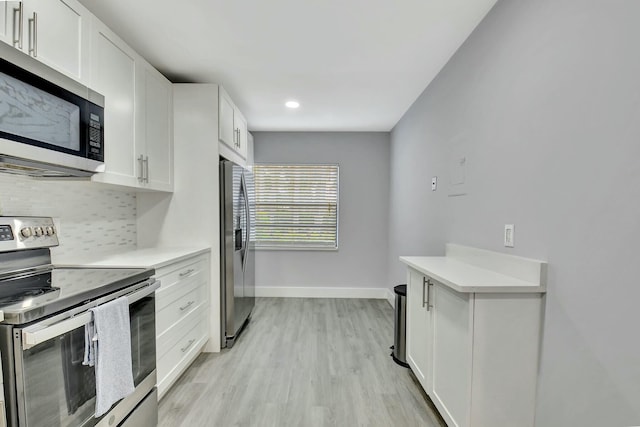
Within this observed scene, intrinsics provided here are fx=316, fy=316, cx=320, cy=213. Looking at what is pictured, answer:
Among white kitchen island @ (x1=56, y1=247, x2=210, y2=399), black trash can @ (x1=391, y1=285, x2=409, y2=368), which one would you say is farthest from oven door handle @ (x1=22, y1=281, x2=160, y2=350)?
black trash can @ (x1=391, y1=285, x2=409, y2=368)

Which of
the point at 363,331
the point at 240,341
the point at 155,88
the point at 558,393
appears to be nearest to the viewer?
the point at 558,393

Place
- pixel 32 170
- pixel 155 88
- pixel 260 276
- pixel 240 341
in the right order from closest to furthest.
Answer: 1. pixel 32 170
2. pixel 155 88
3. pixel 240 341
4. pixel 260 276

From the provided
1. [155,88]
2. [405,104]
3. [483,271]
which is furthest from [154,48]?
[483,271]

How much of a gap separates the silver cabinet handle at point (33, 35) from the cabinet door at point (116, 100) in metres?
0.37

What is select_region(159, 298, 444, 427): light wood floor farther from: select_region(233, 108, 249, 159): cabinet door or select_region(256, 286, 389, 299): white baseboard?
select_region(233, 108, 249, 159): cabinet door

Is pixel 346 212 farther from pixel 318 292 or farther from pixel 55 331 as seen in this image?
pixel 55 331

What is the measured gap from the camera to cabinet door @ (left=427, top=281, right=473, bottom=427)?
4.76ft

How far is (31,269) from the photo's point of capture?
1.61 meters

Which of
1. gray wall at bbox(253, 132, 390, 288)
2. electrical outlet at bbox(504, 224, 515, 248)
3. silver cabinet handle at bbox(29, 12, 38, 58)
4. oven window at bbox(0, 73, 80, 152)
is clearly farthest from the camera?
gray wall at bbox(253, 132, 390, 288)

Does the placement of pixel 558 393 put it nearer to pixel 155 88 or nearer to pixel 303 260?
pixel 155 88

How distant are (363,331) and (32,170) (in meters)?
2.96

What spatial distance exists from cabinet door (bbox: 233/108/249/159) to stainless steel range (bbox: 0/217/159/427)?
1.94m

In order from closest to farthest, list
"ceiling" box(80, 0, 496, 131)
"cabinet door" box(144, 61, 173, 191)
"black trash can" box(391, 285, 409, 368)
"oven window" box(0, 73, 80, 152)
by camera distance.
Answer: "oven window" box(0, 73, 80, 152), "ceiling" box(80, 0, 496, 131), "cabinet door" box(144, 61, 173, 191), "black trash can" box(391, 285, 409, 368)

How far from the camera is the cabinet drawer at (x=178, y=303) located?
6.40 ft
